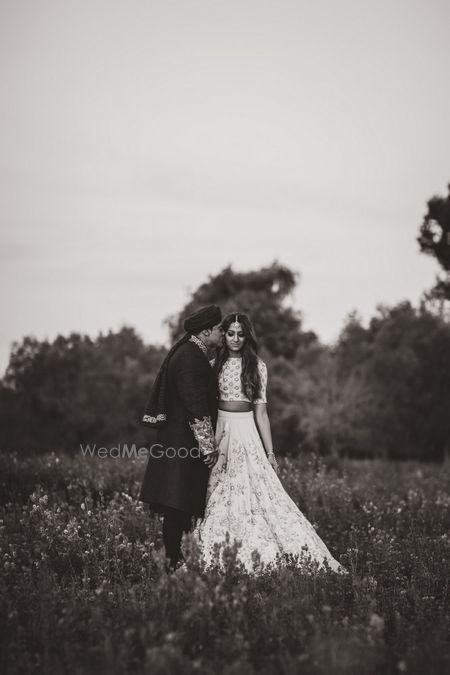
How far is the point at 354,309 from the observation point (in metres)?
46.0

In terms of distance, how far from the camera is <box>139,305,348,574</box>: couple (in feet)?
18.8

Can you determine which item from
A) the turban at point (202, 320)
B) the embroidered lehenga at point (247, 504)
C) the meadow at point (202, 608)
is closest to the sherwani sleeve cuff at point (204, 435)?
the embroidered lehenga at point (247, 504)

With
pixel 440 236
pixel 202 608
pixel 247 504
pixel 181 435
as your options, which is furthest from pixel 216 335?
pixel 440 236

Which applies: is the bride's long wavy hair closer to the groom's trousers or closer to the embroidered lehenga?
the embroidered lehenga

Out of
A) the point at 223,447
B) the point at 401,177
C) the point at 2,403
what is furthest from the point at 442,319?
the point at 223,447

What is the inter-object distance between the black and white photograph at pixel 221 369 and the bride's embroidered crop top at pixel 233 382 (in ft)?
0.08

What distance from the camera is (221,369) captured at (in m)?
6.31

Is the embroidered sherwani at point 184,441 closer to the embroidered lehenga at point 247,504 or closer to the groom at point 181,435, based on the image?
the groom at point 181,435

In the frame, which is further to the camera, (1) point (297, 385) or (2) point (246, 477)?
(1) point (297, 385)

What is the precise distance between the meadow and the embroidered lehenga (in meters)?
0.53

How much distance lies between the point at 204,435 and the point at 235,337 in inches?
46.0

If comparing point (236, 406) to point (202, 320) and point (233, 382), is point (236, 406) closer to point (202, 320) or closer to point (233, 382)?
point (233, 382)

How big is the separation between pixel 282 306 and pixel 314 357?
4.90 meters

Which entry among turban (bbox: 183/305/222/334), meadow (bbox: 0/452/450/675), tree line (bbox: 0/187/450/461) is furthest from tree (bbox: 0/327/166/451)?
turban (bbox: 183/305/222/334)
